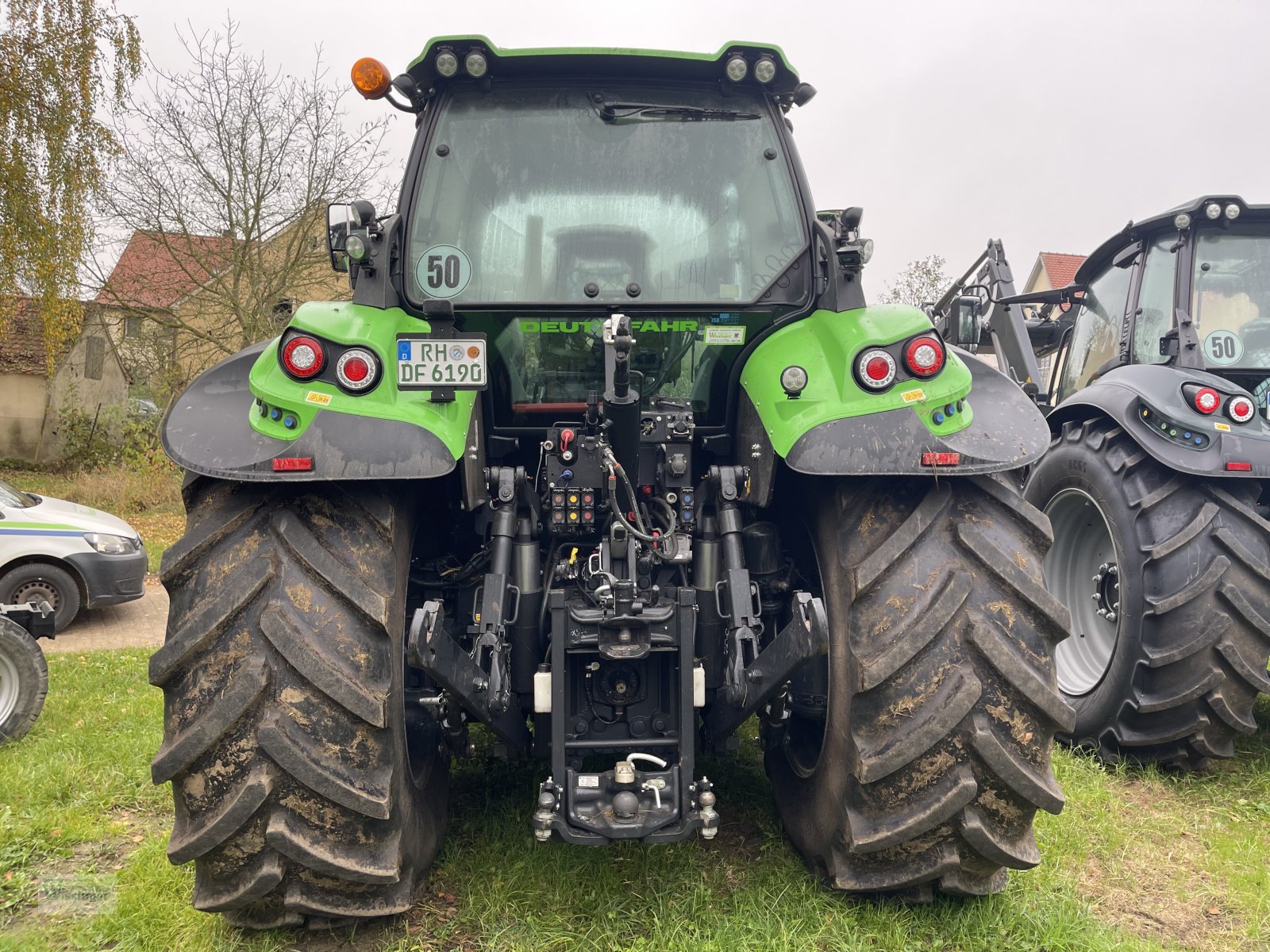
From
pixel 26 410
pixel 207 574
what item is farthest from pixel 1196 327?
pixel 26 410

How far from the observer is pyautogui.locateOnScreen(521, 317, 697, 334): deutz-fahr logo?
3.03 m

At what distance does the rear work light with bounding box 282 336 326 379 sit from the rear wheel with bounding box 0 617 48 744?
10.4ft

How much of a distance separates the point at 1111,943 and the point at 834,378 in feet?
6.05

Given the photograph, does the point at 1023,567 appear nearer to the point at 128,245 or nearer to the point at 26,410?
the point at 128,245

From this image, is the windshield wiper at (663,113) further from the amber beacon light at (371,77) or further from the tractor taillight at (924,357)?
the tractor taillight at (924,357)

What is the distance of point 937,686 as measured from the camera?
248 cm

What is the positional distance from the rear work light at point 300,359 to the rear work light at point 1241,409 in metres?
3.82

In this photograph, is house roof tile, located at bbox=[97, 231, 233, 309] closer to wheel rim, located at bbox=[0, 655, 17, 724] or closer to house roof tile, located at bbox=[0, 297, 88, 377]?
house roof tile, located at bbox=[0, 297, 88, 377]

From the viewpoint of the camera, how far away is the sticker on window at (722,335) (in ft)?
10.0

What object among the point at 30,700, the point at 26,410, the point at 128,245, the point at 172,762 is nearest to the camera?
the point at 172,762

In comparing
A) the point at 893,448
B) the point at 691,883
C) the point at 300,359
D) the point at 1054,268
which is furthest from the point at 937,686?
the point at 1054,268

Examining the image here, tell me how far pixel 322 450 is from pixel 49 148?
15503mm

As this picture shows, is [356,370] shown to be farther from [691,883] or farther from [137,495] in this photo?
[137,495]

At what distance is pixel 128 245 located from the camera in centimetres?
1595
